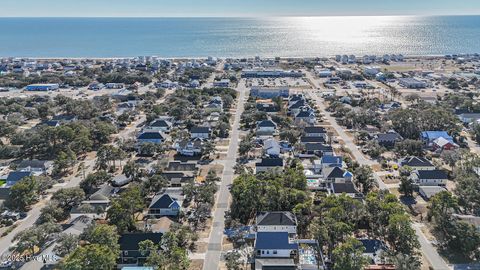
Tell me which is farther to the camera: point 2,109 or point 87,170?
point 2,109

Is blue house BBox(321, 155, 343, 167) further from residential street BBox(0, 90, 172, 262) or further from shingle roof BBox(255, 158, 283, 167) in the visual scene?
residential street BBox(0, 90, 172, 262)

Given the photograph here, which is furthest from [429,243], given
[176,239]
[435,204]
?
[176,239]

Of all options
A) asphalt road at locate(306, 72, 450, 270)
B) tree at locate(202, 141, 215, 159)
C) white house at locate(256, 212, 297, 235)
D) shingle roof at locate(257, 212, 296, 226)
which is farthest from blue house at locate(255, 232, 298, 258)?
tree at locate(202, 141, 215, 159)

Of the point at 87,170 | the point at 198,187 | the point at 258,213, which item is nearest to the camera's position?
the point at 258,213

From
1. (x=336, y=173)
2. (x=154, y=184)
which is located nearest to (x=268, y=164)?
(x=336, y=173)

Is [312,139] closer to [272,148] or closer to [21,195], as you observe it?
[272,148]

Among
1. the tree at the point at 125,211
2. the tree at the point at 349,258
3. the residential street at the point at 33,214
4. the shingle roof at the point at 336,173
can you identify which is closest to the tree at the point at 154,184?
the tree at the point at 125,211

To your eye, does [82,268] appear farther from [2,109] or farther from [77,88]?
[77,88]
